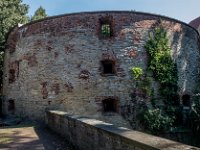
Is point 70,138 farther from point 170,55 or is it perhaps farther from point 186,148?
point 170,55

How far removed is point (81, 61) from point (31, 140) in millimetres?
5325

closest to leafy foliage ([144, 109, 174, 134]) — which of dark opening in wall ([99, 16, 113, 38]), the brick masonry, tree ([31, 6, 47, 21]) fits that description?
the brick masonry

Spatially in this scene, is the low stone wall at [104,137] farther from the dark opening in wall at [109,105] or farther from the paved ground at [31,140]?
the dark opening in wall at [109,105]

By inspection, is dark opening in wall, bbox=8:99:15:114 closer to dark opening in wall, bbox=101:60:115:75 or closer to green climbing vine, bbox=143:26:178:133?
dark opening in wall, bbox=101:60:115:75

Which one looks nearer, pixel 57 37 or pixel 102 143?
pixel 102 143

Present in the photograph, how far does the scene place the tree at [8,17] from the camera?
19.7 m

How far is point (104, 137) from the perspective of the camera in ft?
20.0

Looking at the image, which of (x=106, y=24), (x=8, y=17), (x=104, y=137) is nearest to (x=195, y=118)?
(x=106, y=24)

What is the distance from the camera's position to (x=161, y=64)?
47.1ft

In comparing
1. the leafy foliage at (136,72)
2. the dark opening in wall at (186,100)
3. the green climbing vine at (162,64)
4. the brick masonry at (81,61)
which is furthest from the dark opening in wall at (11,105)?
the dark opening in wall at (186,100)

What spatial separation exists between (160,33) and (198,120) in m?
4.39

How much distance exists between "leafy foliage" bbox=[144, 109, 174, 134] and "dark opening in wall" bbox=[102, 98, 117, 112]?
144 cm

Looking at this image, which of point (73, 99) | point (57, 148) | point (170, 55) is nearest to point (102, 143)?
point (57, 148)

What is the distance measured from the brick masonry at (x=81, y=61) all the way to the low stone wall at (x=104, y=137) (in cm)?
315
